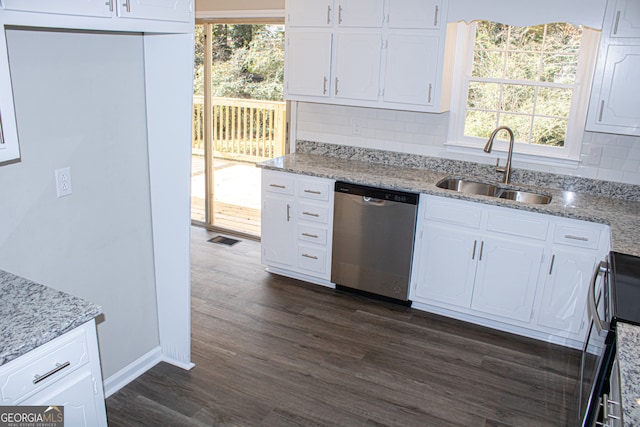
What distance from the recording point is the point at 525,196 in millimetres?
3750

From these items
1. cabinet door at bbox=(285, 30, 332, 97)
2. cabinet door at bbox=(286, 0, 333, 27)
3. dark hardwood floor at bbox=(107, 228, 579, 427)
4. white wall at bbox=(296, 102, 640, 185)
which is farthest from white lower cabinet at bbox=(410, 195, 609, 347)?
cabinet door at bbox=(286, 0, 333, 27)

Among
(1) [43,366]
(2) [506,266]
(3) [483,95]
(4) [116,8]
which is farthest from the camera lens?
(3) [483,95]

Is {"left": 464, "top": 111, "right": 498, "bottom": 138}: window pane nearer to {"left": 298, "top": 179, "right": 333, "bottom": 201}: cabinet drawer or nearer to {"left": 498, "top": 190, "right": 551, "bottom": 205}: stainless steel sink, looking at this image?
{"left": 498, "top": 190, "right": 551, "bottom": 205}: stainless steel sink

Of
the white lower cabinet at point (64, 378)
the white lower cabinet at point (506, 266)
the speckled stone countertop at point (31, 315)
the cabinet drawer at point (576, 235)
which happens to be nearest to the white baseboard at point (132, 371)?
the white lower cabinet at point (64, 378)

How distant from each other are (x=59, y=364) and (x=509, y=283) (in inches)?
109

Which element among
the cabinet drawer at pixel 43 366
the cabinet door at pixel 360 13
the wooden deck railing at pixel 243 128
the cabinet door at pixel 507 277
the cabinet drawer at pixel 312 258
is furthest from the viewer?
the wooden deck railing at pixel 243 128

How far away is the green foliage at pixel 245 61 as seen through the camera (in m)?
4.74

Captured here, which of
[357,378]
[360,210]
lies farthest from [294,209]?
[357,378]

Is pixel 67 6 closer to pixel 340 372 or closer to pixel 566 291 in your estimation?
pixel 340 372

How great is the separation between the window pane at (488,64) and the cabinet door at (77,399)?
11.0ft

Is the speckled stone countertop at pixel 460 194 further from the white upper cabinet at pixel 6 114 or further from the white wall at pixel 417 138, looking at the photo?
the white upper cabinet at pixel 6 114

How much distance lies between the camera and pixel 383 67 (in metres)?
3.84

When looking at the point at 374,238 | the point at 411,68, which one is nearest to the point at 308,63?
the point at 411,68

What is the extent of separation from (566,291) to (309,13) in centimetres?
274
